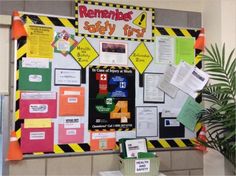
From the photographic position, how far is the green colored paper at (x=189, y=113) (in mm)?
2254

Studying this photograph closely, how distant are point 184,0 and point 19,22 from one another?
1347 millimetres

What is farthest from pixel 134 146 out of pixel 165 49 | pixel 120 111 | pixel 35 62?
pixel 35 62

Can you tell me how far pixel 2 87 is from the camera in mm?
1892

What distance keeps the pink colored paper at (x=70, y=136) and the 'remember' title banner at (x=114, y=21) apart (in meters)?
0.72

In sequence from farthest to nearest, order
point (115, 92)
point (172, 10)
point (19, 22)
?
point (172, 10) < point (115, 92) < point (19, 22)

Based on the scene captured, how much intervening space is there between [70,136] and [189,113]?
39.2 inches

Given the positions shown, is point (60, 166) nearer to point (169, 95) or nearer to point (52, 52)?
point (52, 52)

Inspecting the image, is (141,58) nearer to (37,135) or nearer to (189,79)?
(189,79)

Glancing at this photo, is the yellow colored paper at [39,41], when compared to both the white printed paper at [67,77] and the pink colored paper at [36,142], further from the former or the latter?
the pink colored paper at [36,142]

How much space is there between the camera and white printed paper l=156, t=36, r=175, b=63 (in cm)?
222

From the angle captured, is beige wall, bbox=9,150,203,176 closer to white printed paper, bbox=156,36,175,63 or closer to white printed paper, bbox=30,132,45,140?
white printed paper, bbox=30,132,45,140

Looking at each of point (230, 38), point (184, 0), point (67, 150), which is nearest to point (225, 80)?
point (230, 38)

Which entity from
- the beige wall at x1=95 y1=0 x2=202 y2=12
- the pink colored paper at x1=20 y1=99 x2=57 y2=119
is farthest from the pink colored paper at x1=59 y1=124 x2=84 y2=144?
the beige wall at x1=95 y1=0 x2=202 y2=12

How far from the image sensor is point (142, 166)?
1884 millimetres
